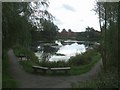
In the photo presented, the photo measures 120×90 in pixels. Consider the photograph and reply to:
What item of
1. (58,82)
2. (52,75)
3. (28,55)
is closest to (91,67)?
(52,75)

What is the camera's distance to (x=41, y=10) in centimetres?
1074

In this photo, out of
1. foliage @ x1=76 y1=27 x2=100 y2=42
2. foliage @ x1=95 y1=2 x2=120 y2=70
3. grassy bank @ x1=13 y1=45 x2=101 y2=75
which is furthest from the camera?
foliage @ x1=76 y1=27 x2=100 y2=42

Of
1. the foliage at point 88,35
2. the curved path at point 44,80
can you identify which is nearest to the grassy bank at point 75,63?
the curved path at point 44,80

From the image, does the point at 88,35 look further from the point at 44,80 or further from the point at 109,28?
the point at 44,80

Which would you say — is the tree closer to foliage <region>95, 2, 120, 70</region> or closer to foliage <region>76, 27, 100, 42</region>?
foliage <region>95, 2, 120, 70</region>

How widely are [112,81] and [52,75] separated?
3664mm

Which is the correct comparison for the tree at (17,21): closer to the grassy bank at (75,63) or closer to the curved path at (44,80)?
the curved path at (44,80)

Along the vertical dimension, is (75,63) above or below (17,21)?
below

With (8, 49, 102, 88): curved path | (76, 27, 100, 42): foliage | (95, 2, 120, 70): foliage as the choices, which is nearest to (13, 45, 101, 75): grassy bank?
(8, 49, 102, 88): curved path

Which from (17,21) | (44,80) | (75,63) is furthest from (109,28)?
(75,63)

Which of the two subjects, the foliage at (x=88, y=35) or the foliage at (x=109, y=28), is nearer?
the foliage at (x=109, y=28)

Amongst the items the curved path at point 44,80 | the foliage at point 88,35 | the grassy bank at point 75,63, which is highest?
the foliage at point 88,35

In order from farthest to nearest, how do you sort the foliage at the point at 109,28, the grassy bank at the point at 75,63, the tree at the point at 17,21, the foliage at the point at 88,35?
1. the foliage at the point at 88,35
2. the grassy bank at the point at 75,63
3. the foliage at the point at 109,28
4. the tree at the point at 17,21

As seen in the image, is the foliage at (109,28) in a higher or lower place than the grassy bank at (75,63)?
higher
